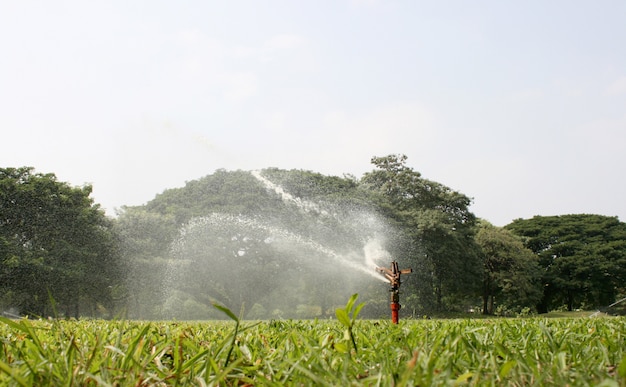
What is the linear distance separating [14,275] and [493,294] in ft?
117

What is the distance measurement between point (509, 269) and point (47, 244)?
33241 millimetres

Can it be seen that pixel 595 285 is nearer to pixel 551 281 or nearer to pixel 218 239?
pixel 551 281

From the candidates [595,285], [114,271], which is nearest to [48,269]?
[114,271]

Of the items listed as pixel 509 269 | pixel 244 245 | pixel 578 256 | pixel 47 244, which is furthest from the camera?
pixel 578 256

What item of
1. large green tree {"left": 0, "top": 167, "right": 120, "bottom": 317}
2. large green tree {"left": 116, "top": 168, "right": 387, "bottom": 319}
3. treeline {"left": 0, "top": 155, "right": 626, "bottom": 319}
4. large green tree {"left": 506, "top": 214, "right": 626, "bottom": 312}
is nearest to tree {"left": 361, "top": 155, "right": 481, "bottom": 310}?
treeline {"left": 0, "top": 155, "right": 626, "bottom": 319}

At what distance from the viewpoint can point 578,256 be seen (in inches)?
1858

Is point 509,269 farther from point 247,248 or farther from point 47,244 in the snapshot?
point 47,244

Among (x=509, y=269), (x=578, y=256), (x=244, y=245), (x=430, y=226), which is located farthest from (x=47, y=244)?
(x=578, y=256)

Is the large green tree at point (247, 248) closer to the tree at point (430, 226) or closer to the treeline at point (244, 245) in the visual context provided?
the treeline at point (244, 245)

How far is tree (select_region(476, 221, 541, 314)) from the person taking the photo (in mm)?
42250

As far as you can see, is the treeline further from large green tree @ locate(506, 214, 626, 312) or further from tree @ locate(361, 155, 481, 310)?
large green tree @ locate(506, 214, 626, 312)

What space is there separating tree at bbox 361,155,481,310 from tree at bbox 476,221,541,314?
4.28m

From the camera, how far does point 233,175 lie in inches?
1484

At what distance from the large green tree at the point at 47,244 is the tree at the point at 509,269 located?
90.8 ft
